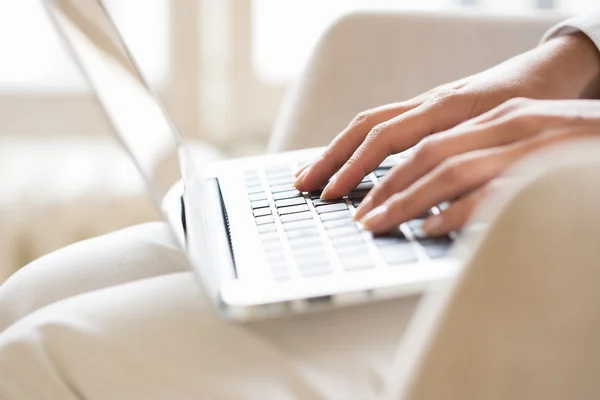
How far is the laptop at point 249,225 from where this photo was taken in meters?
0.41

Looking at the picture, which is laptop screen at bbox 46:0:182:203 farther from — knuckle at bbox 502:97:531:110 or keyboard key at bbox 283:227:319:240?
knuckle at bbox 502:97:531:110

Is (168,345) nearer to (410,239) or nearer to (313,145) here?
(410,239)

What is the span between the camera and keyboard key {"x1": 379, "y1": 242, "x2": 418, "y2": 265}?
43cm

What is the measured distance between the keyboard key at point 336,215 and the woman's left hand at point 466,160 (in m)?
0.02

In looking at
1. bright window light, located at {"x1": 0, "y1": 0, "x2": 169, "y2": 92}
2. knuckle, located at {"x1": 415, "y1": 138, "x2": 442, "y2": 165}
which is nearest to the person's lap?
knuckle, located at {"x1": 415, "y1": 138, "x2": 442, "y2": 165}

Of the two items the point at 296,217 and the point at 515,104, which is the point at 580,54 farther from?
the point at 296,217

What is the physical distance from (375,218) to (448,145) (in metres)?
0.07

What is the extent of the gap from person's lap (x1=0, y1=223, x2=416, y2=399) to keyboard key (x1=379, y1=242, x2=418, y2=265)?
26 millimetres

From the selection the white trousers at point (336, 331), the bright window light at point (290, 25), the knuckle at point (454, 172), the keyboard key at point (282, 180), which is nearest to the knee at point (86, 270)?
the white trousers at point (336, 331)

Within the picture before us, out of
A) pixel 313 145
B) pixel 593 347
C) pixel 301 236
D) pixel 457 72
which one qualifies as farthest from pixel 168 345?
pixel 457 72

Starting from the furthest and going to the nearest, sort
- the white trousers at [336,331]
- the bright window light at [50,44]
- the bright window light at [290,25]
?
1. the bright window light at [290,25]
2. the bright window light at [50,44]
3. the white trousers at [336,331]

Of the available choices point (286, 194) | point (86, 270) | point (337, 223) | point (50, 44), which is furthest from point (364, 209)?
point (50, 44)

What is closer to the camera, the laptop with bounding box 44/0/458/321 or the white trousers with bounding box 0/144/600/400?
the white trousers with bounding box 0/144/600/400

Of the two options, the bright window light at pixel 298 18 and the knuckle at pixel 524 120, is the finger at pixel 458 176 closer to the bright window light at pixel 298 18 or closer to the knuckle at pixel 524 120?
the knuckle at pixel 524 120
